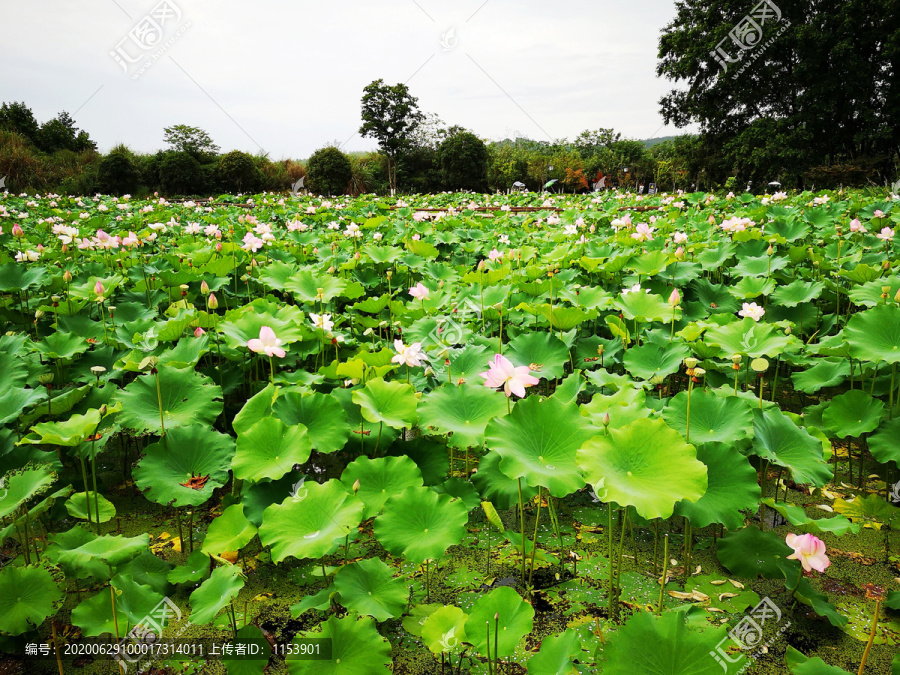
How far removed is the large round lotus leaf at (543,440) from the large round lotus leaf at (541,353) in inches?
25.7

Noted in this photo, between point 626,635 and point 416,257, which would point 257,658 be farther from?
point 416,257

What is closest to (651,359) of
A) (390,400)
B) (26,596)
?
(390,400)

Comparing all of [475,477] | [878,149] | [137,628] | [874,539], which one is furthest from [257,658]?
[878,149]

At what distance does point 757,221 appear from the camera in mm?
4348

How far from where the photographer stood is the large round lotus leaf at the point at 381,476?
4.73 feet

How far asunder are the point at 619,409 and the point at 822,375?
1.20 metres

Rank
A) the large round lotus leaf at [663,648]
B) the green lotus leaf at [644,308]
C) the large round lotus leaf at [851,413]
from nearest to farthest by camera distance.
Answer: the large round lotus leaf at [663,648], the large round lotus leaf at [851,413], the green lotus leaf at [644,308]

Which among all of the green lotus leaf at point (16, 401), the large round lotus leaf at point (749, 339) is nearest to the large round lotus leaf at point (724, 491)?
the large round lotus leaf at point (749, 339)

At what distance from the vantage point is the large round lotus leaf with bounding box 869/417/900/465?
1607 millimetres

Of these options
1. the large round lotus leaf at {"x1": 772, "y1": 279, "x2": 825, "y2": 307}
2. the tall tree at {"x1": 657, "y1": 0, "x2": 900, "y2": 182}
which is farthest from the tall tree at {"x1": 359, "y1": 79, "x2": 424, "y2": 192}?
the large round lotus leaf at {"x1": 772, "y1": 279, "x2": 825, "y2": 307}

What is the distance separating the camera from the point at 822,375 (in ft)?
6.69

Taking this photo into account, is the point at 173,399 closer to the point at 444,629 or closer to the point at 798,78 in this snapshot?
the point at 444,629

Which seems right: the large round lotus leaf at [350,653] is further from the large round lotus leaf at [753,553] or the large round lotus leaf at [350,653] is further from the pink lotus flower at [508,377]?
the large round lotus leaf at [753,553]

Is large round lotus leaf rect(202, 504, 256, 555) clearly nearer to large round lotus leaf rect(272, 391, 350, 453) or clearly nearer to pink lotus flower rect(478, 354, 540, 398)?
large round lotus leaf rect(272, 391, 350, 453)
